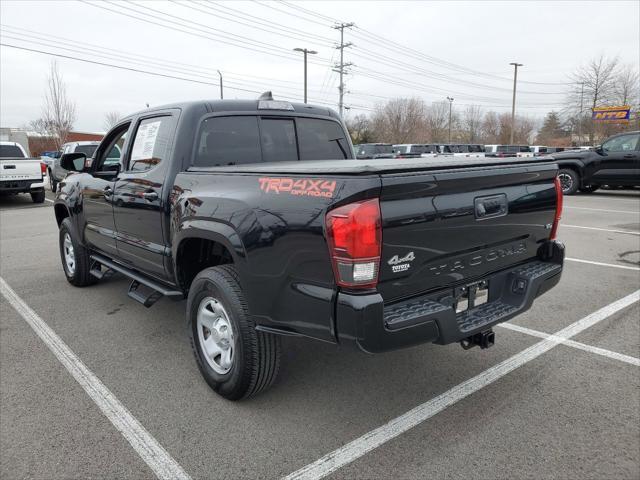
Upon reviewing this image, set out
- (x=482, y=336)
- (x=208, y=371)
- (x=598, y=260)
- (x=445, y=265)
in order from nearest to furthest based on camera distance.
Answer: (x=445, y=265)
(x=482, y=336)
(x=208, y=371)
(x=598, y=260)

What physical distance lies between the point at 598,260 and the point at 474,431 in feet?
16.6

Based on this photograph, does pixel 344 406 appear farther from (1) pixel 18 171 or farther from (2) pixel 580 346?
(1) pixel 18 171

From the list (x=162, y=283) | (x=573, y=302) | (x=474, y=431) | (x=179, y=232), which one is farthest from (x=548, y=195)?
(x=162, y=283)

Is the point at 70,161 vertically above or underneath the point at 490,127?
underneath

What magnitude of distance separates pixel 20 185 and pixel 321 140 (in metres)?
13.3

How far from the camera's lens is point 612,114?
43125 millimetres

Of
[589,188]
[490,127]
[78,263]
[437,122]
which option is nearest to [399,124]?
[437,122]

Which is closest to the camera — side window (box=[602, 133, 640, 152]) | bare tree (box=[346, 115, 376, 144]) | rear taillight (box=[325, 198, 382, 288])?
rear taillight (box=[325, 198, 382, 288])

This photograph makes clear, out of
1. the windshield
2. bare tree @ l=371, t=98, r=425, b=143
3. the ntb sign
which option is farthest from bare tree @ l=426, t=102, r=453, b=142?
the windshield

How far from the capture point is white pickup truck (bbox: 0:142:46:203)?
14.0m

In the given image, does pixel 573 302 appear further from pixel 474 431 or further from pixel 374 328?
pixel 374 328

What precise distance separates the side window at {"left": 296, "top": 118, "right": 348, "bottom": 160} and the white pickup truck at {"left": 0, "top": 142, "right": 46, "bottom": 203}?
42.5ft

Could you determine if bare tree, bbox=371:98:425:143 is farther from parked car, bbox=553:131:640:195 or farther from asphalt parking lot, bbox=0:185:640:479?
asphalt parking lot, bbox=0:185:640:479

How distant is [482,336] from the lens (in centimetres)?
291
